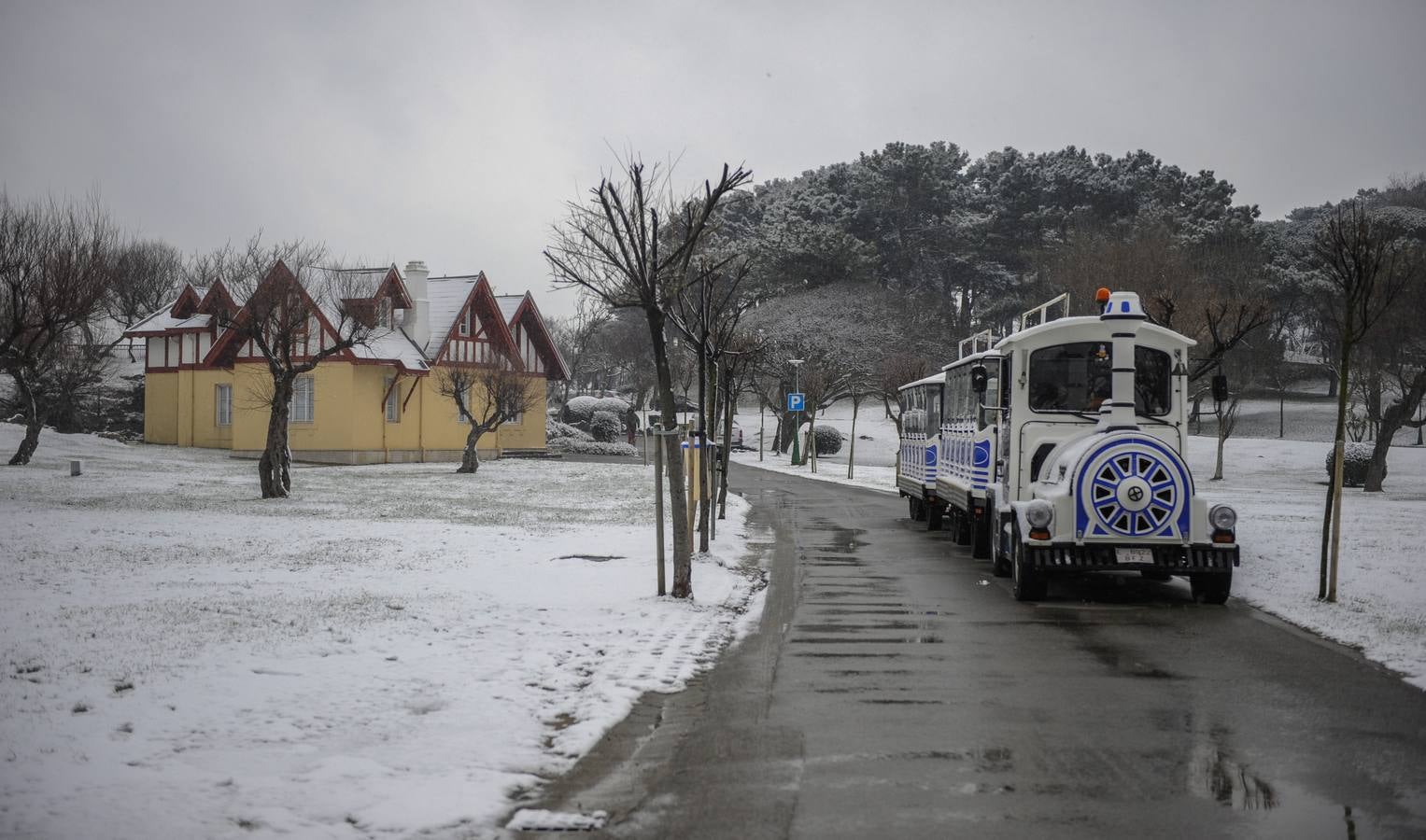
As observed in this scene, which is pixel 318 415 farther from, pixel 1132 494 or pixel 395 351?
pixel 1132 494

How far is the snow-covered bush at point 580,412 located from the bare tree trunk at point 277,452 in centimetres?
3414

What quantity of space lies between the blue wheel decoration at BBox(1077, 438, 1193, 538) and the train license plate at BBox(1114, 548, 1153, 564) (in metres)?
0.16

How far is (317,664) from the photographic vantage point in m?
7.72

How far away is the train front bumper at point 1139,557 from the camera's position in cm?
1131

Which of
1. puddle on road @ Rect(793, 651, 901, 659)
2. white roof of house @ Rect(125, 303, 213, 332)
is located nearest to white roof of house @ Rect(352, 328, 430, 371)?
white roof of house @ Rect(125, 303, 213, 332)

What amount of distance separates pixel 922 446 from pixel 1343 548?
7100 mm

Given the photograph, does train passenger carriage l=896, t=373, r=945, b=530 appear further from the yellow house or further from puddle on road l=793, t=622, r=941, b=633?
the yellow house

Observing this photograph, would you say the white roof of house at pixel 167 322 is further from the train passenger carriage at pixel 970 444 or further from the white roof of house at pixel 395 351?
the train passenger carriage at pixel 970 444

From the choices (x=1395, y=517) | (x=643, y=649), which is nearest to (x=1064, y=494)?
(x=643, y=649)

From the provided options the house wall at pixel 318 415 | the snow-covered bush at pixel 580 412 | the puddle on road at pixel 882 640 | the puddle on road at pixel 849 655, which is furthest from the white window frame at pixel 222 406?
the puddle on road at pixel 849 655

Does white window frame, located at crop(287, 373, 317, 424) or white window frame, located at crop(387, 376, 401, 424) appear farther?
white window frame, located at crop(387, 376, 401, 424)

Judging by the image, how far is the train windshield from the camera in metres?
13.0

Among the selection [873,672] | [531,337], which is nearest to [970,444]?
[873,672]

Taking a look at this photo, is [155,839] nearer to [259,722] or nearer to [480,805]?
[480,805]
